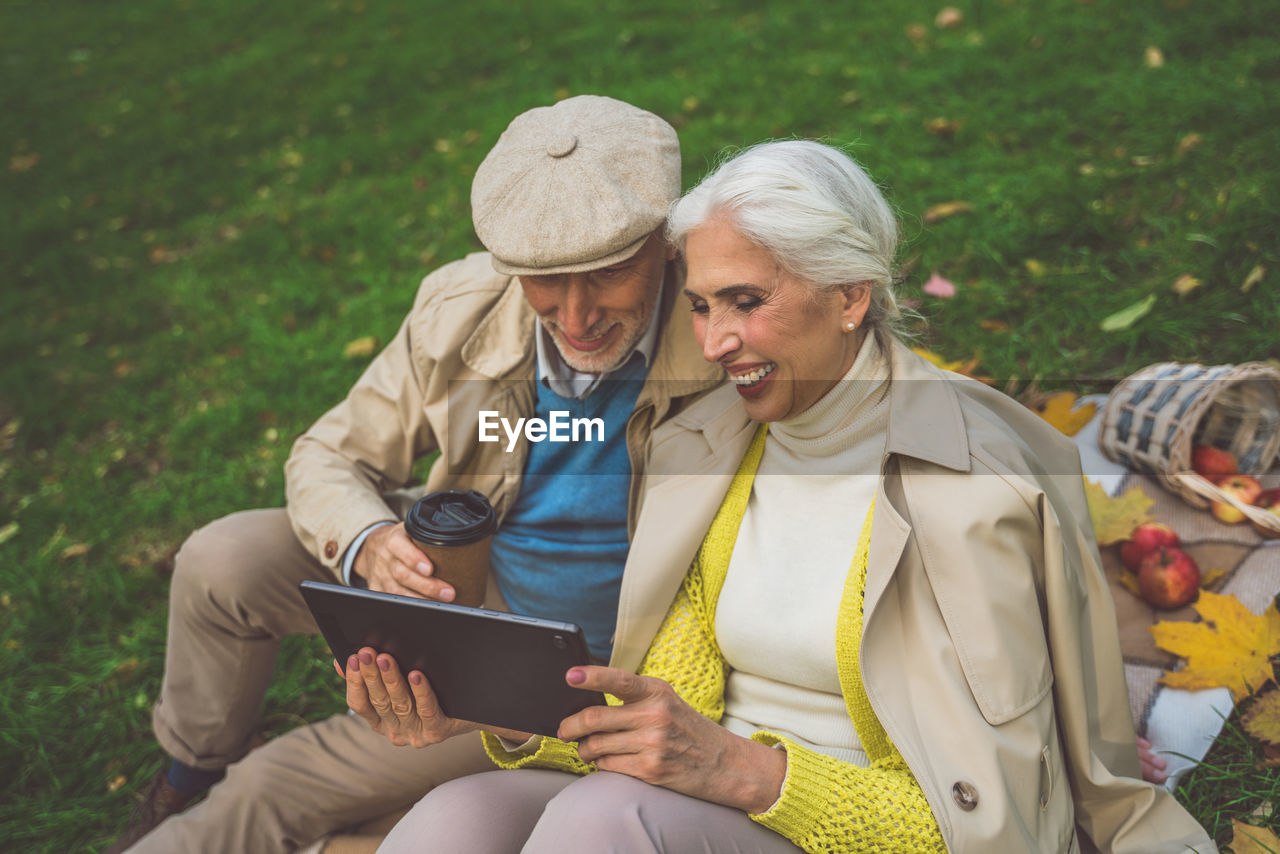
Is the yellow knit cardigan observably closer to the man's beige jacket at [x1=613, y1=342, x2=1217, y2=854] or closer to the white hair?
the man's beige jacket at [x1=613, y1=342, x2=1217, y2=854]

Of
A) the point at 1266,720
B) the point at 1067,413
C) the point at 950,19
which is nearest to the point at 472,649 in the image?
the point at 1266,720

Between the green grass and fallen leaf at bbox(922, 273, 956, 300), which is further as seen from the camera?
fallen leaf at bbox(922, 273, 956, 300)

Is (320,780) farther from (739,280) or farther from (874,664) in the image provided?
(739,280)

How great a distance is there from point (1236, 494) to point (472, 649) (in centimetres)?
229

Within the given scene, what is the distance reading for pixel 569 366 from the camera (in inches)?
104

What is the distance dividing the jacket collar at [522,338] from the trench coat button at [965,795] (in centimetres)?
115

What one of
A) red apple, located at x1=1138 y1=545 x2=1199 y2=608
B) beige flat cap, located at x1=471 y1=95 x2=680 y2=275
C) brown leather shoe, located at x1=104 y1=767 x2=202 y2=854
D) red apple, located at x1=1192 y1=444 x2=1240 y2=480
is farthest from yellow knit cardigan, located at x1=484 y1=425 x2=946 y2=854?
red apple, located at x1=1192 y1=444 x2=1240 y2=480

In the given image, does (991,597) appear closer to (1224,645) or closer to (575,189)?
(1224,645)

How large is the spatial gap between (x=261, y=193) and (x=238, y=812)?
5.11 metres

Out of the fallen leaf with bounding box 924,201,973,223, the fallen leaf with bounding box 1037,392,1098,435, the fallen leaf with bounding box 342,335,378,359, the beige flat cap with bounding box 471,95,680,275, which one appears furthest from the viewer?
the fallen leaf with bounding box 342,335,378,359

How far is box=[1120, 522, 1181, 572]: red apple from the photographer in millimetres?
2773

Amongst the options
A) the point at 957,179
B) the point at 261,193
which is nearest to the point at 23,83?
the point at 261,193

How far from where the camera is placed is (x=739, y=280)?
207 centimetres

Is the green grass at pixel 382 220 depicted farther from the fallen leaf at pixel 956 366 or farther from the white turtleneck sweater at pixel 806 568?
the white turtleneck sweater at pixel 806 568
